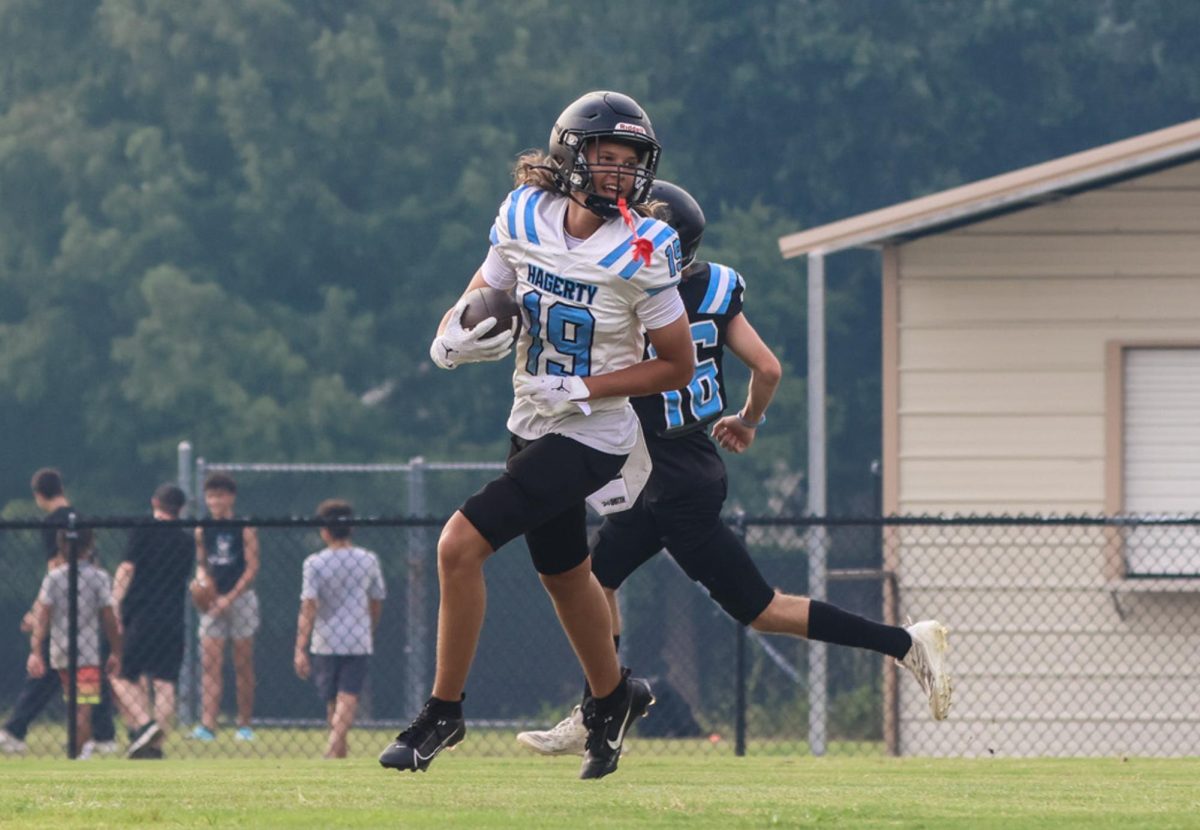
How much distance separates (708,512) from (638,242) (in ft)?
5.59

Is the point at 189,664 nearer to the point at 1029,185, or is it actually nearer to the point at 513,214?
the point at 1029,185

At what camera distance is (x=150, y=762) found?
10.2 metres

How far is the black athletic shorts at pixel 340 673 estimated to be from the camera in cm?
1396

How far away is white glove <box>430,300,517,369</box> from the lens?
6480mm

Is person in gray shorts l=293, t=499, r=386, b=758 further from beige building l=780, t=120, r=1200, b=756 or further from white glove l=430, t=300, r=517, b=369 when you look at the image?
white glove l=430, t=300, r=517, b=369

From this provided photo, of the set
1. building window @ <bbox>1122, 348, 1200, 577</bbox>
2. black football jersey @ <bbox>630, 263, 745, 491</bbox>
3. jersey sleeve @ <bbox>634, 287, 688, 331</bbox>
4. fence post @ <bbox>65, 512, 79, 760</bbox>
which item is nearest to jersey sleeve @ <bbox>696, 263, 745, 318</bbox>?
black football jersey @ <bbox>630, 263, 745, 491</bbox>

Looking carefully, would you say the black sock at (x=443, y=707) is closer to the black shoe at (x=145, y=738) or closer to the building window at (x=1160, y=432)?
the black shoe at (x=145, y=738)

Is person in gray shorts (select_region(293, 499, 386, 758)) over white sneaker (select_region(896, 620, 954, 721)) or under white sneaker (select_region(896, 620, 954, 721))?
under

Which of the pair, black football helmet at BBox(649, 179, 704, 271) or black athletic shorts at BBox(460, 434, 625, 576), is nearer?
black athletic shorts at BBox(460, 434, 625, 576)

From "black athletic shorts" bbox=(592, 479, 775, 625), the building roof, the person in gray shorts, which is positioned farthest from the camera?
the person in gray shorts

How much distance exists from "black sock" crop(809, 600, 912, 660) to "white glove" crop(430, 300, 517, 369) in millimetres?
1815

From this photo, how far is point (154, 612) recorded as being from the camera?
14.1 m

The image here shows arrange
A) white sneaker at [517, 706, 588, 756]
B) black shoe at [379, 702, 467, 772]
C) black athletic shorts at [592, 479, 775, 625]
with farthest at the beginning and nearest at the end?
white sneaker at [517, 706, 588, 756]
black athletic shorts at [592, 479, 775, 625]
black shoe at [379, 702, 467, 772]

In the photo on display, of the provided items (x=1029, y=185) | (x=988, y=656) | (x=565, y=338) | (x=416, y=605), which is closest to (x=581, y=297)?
(x=565, y=338)
